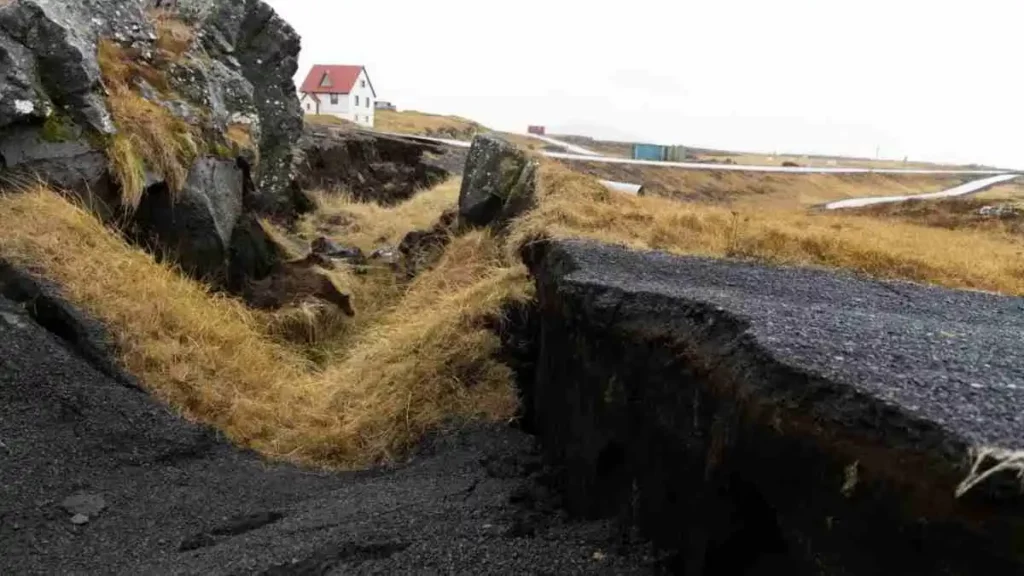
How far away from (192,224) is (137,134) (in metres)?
1.06

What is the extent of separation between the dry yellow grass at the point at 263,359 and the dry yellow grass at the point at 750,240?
2.69 ft

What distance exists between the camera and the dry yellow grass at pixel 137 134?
866cm

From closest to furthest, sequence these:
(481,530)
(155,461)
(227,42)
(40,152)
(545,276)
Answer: (481,530)
(155,461)
(545,276)
(40,152)
(227,42)

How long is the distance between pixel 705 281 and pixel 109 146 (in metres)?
6.36

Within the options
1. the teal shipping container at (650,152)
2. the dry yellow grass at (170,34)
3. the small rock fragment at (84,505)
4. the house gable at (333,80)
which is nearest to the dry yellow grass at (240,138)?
the dry yellow grass at (170,34)

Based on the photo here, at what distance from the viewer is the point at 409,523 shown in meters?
4.48

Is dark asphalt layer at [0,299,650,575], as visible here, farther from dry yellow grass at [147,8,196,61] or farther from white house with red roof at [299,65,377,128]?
white house with red roof at [299,65,377,128]

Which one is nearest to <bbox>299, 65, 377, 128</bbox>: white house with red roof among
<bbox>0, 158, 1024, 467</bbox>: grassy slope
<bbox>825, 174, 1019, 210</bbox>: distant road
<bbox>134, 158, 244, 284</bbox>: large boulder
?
<bbox>825, 174, 1019, 210</bbox>: distant road

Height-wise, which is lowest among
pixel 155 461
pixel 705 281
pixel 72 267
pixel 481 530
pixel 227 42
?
pixel 155 461

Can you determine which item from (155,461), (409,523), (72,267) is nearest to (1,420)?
(155,461)

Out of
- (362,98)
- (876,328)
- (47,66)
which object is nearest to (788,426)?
(876,328)

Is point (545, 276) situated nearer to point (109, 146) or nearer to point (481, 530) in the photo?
point (481, 530)

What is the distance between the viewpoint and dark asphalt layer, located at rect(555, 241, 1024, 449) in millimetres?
2410

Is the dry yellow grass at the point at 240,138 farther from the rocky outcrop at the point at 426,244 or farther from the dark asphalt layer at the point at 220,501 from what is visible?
the dark asphalt layer at the point at 220,501
